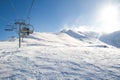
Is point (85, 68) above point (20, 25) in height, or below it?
below

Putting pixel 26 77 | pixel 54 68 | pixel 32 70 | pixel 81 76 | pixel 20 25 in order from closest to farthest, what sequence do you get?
pixel 26 77 < pixel 81 76 < pixel 32 70 < pixel 54 68 < pixel 20 25

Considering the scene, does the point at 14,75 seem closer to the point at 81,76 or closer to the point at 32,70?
the point at 32,70

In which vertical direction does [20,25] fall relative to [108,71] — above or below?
above

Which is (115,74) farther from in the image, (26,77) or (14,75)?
(14,75)

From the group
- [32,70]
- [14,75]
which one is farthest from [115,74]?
[14,75]

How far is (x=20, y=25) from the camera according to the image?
27.3 metres

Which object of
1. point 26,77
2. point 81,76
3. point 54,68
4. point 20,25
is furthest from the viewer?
point 20,25

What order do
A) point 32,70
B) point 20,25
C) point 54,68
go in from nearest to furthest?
1. point 32,70
2. point 54,68
3. point 20,25

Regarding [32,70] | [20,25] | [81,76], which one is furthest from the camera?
[20,25]

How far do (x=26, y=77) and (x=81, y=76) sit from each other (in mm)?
3644

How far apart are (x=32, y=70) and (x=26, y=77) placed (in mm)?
1314

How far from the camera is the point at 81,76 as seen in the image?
31.3 ft

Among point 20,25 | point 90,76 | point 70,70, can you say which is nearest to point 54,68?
point 70,70

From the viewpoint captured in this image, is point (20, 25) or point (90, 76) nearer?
point (90, 76)
